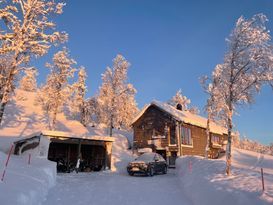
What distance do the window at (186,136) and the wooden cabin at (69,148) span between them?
10.4m

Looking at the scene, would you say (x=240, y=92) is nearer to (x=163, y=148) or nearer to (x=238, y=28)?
(x=238, y=28)

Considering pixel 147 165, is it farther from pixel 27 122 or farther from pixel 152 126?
pixel 27 122

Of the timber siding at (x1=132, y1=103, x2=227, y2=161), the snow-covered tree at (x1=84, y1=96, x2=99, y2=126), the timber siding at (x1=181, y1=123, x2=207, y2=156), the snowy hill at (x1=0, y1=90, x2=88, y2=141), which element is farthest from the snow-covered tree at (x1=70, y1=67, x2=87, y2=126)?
the timber siding at (x1=181, y1=123, x2=207, y2=156)

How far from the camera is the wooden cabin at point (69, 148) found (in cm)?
2103

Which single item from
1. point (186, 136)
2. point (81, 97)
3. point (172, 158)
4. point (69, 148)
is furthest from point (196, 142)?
point (81, 97)

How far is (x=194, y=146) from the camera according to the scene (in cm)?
3447

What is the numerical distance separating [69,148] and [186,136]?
1455 cm

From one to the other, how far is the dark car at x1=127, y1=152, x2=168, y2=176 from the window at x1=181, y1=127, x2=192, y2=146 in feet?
31.6

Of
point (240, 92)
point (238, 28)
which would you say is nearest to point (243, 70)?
point (240, 92)

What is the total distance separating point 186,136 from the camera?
109 feet

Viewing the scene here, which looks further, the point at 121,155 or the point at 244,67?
the point at 121,155

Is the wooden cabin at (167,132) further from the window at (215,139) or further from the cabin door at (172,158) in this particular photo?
the window at (215,139)

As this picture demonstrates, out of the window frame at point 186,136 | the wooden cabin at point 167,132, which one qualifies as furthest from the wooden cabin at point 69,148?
the window frame at point 186,136

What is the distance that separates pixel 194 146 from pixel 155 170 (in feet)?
46.0
